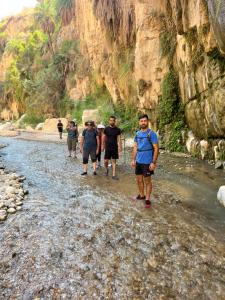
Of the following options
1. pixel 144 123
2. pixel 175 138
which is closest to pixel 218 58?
pixel 175 138

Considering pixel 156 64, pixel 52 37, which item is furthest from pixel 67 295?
pixel 52 37

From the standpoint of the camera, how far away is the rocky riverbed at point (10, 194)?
607 cm

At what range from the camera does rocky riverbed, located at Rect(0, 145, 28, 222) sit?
239 inches

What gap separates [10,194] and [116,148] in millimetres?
3202

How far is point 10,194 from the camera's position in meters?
7.05

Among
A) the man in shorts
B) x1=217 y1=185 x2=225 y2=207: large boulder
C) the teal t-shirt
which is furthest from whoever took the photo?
the man in shorts

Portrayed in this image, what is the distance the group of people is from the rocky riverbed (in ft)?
6.55

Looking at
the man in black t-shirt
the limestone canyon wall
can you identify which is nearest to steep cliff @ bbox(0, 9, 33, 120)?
the limestone canyon wall

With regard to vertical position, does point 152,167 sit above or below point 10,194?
above

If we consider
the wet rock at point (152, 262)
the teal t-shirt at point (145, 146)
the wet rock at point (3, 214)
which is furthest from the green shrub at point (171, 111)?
the wet rock at point (152, 262)

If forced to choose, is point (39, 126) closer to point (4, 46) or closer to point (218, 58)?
point (218, 58)

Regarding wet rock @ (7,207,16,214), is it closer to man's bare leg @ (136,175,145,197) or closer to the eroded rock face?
man's bare leg @ (136,175,145,197)

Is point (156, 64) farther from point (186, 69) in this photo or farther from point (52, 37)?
point (52, 37)

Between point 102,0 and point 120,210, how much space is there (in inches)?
664
